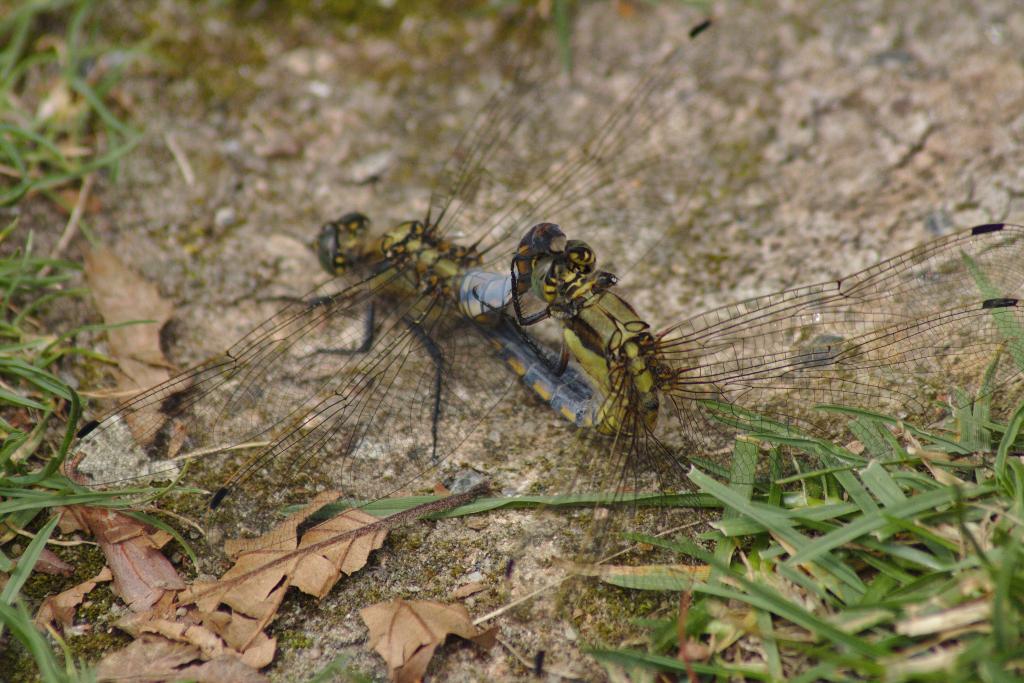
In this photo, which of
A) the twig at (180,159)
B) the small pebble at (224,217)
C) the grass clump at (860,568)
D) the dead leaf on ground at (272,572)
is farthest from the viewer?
the twig at (180,159)

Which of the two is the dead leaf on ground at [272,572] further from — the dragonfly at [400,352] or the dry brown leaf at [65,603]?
the dry brown leaf at [65,603]

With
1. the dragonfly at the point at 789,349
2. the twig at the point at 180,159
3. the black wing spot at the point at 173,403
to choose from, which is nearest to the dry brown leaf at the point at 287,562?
the black wing spot at the point at 173,403

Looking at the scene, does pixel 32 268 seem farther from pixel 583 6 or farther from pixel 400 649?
pixel 583 6

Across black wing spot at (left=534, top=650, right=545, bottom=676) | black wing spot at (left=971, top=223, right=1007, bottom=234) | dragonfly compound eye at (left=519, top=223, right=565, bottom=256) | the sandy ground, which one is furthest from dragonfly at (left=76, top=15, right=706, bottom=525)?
black wing spot at (left=971, top=223, right=1007, bottom=234)

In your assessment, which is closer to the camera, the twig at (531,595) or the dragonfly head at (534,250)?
the twig at (531,595)

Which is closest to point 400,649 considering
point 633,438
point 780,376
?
point 633,438

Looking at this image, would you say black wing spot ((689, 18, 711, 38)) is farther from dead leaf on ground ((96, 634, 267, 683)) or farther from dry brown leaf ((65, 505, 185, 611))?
dead leaf on ground ((96, 634, 267, 683))
